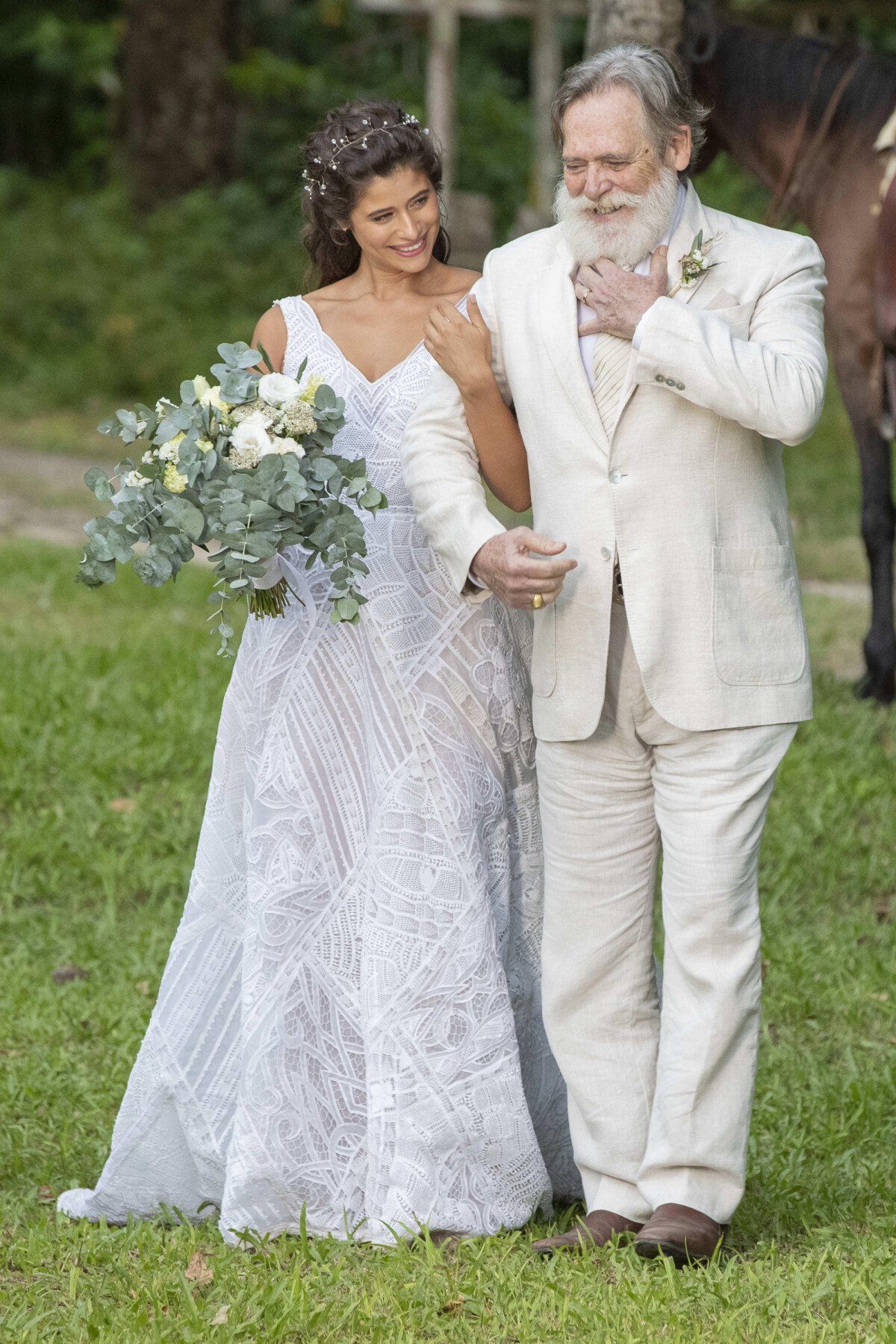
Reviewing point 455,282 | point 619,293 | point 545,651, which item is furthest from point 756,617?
A: point 455,282

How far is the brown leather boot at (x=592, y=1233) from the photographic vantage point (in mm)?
3258

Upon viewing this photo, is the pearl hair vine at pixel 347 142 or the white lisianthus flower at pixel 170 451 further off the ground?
the pearl hair vine at pixel 347 142

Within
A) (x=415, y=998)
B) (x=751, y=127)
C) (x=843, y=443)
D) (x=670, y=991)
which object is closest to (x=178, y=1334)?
(x=415, y=998)

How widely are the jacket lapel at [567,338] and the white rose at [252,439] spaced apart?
0.52 m

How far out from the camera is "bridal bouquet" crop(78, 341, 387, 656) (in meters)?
3.15

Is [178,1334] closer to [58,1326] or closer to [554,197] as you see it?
[58,1326]

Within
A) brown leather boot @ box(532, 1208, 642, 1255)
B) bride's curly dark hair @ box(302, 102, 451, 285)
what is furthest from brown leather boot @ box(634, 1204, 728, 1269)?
bride's curly dark hair @ box(302, 102, 451, 285)

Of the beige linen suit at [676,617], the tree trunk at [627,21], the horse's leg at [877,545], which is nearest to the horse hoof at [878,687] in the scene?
the horse's leg at [877,545]

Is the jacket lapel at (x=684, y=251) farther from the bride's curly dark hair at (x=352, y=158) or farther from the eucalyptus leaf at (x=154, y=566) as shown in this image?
the eucalyptus leaf at (x=154, y=566)

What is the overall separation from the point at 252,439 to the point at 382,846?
2.80ft

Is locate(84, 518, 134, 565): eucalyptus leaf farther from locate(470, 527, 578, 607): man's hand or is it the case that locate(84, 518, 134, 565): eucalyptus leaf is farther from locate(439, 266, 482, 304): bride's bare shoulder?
locate(439, 266, 482, 304): bride's bare shoulder

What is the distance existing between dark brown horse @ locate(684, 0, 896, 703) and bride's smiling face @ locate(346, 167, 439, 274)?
378cm

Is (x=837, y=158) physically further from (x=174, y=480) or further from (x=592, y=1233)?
(x=592, y=1233)

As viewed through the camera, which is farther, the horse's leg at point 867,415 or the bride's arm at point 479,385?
the horse's leg at point 867,415
